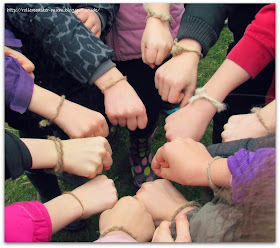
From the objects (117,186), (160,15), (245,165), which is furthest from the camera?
(117,186)

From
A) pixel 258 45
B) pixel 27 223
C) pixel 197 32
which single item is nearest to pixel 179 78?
pixel 197 32

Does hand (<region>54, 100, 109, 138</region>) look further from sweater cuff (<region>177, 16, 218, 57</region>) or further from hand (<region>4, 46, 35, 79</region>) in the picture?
sweater cuff (<region>177, 16, 218, 57</region>)

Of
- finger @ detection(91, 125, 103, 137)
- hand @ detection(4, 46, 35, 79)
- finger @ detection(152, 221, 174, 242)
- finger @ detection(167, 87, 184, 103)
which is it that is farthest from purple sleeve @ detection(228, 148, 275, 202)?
hand @ detection(4, 46, 35, 79)

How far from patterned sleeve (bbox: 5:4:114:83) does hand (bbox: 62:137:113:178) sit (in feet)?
0.75

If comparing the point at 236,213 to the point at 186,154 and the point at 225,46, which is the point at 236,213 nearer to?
the point at 186,154

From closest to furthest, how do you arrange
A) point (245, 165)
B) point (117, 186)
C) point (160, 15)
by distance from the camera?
point (245, 165)
point (160, 15)
point (117, 186)

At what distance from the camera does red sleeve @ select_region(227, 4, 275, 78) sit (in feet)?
3.09

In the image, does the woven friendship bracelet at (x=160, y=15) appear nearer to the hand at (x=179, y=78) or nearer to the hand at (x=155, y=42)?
the hand at (x=155, y=42)

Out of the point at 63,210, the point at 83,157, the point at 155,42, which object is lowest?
the point at 63,210

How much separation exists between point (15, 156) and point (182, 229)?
0.47 metres

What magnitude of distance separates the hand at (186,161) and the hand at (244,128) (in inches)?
4.7

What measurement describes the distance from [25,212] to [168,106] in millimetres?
1211

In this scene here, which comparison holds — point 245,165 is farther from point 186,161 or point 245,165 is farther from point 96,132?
point 96,132

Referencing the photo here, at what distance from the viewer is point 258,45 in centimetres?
97
